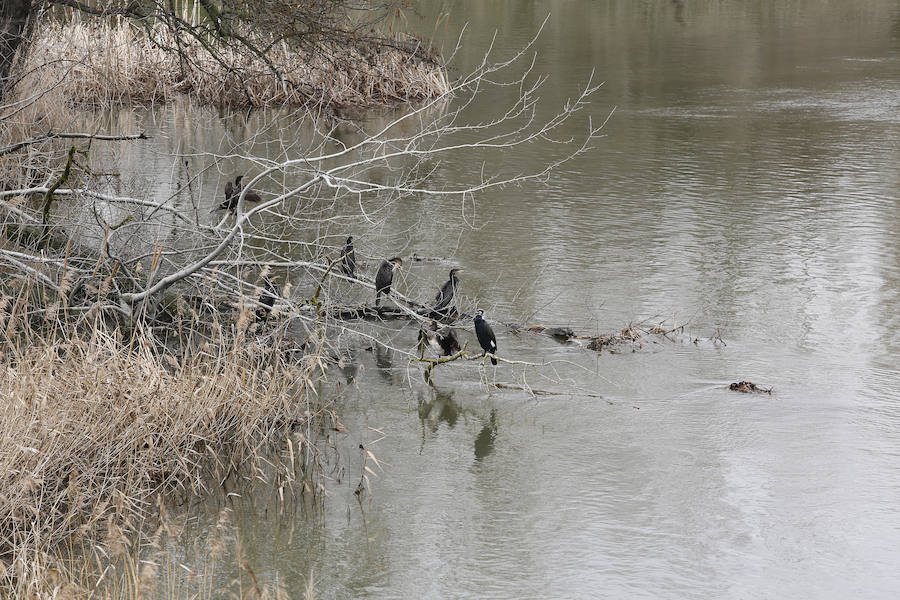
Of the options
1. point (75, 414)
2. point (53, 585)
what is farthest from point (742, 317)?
point (53, 585)

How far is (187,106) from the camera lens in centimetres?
1512

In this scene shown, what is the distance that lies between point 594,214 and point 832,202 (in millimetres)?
2186

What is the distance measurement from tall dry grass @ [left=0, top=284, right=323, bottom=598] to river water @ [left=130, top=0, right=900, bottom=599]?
0.28 meters

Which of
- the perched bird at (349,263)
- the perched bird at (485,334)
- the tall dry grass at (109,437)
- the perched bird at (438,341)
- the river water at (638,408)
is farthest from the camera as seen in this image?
the perched bird at (349,263)

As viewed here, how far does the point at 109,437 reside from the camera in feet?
14.3

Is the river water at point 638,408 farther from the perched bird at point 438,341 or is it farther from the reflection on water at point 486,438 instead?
the perched bird at point 438,341

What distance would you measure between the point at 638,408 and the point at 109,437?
260cm

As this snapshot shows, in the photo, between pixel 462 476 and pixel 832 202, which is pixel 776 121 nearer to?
pixel 832 202

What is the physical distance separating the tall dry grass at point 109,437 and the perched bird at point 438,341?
1097 millimetres

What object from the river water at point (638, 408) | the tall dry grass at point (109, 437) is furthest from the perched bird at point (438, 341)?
the tall dry grass at point (109, 437)

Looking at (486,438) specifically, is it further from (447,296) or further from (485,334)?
(447,296)

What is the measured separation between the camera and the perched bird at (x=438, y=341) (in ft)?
19.4

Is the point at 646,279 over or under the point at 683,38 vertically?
under

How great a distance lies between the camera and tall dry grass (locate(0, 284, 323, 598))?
3.87 meters
